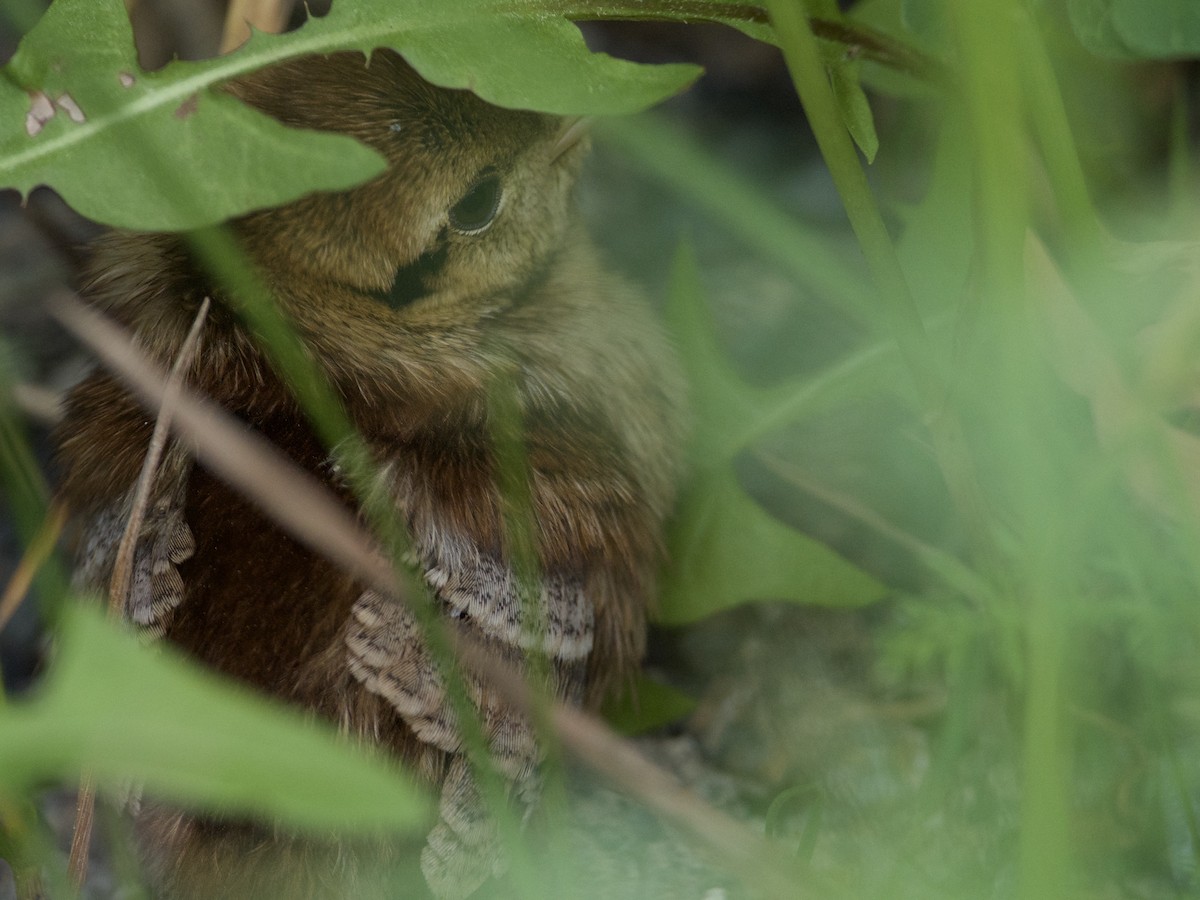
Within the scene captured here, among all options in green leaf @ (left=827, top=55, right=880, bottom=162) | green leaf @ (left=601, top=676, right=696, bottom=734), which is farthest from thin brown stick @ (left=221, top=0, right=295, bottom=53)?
green leaf @ (left=601, top=676, right=696, bottom=734)

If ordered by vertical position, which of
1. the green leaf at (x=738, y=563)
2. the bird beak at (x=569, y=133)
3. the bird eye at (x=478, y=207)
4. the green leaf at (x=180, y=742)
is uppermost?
the green leaf at (x=180, y=742)

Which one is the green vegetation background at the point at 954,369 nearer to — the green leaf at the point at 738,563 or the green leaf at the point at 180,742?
the green leaf at the point at 738,563

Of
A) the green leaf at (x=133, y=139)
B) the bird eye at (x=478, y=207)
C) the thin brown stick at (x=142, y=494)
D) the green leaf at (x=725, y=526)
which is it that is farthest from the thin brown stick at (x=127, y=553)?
the green leaf at (x=725, y=526)

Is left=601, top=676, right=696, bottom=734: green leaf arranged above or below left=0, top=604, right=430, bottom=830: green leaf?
below

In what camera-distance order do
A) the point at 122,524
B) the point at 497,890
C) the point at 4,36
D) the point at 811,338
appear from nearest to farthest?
the point at 122,524 < the point at 497,890 < the point at 811,338 < the point at 4,36

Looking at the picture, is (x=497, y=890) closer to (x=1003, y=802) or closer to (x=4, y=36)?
(x=1003, y=802)

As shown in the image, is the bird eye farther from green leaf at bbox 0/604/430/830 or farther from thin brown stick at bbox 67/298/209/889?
green leaf at bbox 0/604/430/830

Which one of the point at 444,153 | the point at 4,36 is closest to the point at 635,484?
the point at 444,153
